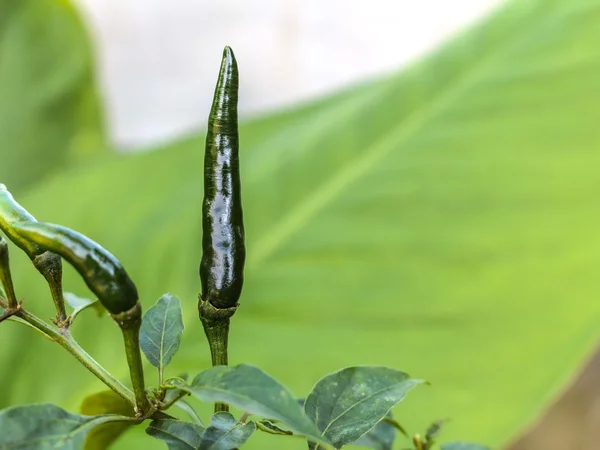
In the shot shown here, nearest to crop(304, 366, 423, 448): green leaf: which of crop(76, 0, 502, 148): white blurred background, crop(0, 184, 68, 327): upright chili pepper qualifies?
crop(0, 184, 68, 327): upright chili pepper

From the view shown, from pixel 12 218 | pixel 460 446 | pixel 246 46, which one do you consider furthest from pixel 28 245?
pixel 246 46

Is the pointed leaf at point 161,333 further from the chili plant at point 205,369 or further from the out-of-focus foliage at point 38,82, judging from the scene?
the out-of-focus foliage at point 38,82

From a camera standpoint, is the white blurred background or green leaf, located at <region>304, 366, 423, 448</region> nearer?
green leaf, located at <region>304, 366, 423, 448</region>

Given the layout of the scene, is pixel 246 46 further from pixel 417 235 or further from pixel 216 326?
pixel 216 326

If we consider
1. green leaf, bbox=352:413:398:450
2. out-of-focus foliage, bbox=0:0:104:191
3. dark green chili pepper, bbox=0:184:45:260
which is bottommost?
green leaf, bbox=352:413:398:450

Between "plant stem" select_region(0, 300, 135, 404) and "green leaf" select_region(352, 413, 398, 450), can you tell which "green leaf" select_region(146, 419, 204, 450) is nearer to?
"plant stem" select_region(0, 300, 135, 404)

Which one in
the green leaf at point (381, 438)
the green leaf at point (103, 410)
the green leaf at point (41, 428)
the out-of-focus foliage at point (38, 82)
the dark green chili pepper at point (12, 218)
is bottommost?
the green leaf at point (381, 438)

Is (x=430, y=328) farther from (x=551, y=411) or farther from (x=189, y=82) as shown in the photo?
(x=189, y=82)

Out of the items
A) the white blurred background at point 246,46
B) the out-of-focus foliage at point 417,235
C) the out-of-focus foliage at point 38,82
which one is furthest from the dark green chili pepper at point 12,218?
the white blurred background at point 246,46
